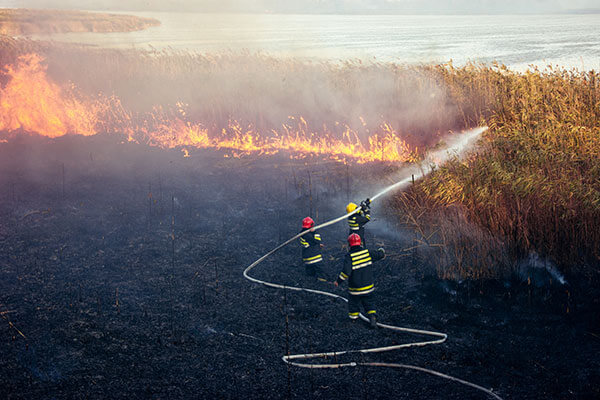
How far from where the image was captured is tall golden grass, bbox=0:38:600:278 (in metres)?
8.04

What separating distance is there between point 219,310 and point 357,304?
79.4 inches

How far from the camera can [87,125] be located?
16172 millimetres

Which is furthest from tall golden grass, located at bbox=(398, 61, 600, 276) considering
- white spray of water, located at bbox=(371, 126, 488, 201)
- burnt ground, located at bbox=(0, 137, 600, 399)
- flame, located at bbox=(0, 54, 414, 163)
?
flame, located at bbox=(0, 54, 414, 163)

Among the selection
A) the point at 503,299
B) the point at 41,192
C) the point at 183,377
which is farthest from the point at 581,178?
the point at 41,192

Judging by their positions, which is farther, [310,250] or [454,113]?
[454,113]

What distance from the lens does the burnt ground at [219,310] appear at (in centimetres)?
550

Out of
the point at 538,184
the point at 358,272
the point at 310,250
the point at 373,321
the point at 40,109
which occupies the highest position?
the point at 40,109

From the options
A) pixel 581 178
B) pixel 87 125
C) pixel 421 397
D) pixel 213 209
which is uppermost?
pixel 87 125

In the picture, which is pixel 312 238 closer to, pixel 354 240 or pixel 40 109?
pixel 354 240

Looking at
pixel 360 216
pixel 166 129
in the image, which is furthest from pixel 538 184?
pixel 166 129

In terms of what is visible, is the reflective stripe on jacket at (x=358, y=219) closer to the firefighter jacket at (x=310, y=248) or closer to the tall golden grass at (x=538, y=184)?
the firefighter jacket at (x=310, y=248)

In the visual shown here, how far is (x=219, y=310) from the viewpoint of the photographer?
7.11 metres

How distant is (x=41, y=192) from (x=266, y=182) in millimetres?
5264

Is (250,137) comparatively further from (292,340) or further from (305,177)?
(292,340)
